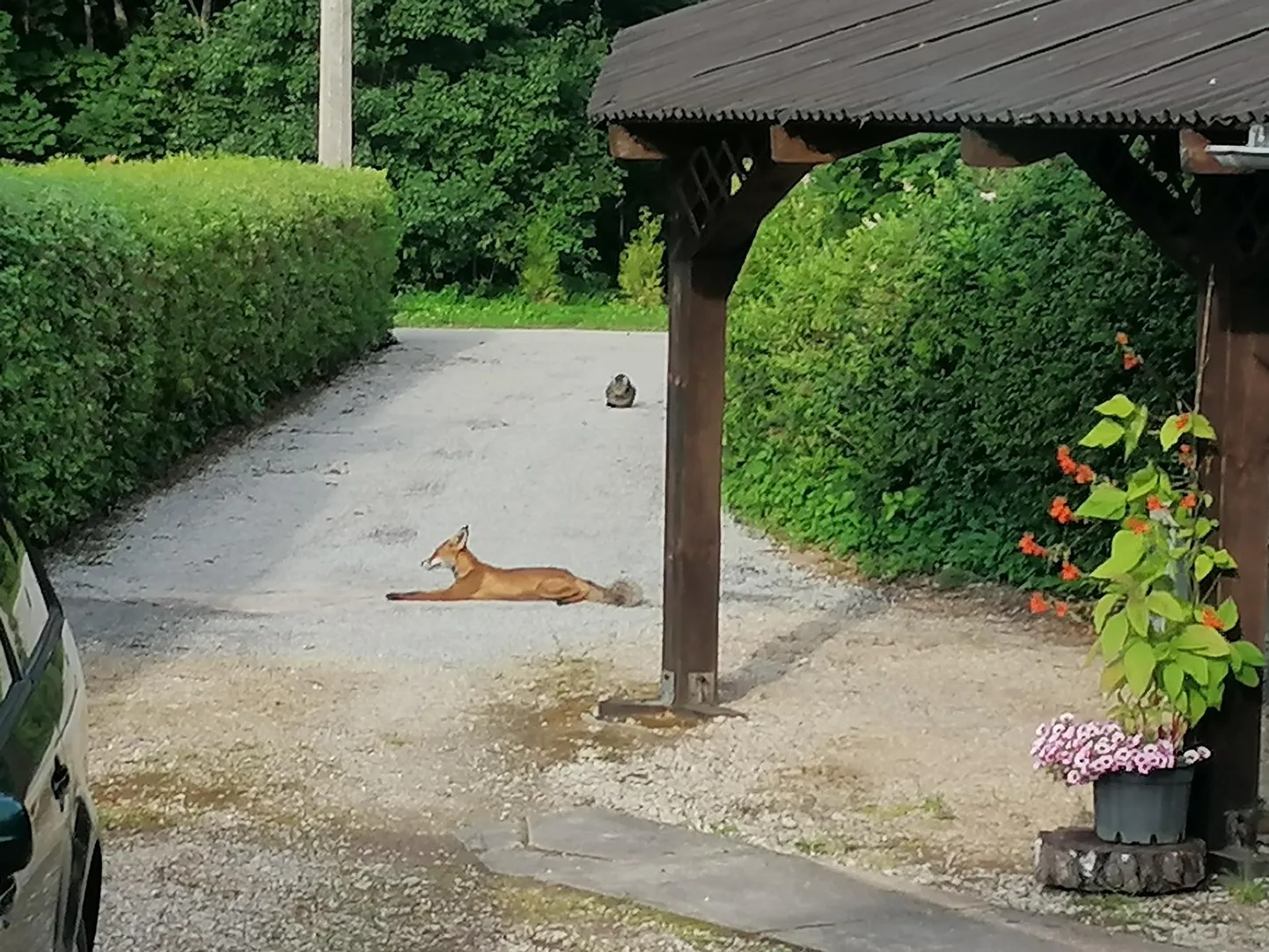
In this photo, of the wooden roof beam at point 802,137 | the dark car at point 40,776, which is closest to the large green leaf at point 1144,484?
the wooden roof beam at point 802,137

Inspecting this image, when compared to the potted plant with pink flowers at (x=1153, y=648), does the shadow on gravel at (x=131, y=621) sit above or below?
below

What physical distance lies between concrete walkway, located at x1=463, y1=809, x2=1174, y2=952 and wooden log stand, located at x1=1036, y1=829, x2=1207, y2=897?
268mm

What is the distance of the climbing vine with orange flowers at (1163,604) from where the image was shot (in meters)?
5.51

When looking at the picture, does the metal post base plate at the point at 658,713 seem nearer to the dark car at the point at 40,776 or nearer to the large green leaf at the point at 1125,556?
the large green leaf at the point at 1125,556

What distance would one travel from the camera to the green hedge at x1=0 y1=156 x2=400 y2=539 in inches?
379

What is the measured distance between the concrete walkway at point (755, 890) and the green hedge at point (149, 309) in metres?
3.95

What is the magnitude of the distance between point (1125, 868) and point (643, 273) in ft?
82.6

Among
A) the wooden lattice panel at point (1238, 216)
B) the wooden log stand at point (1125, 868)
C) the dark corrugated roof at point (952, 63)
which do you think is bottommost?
the wooden log stand at point (1125, 868)

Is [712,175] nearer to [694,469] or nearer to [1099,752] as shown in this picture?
[694,469]

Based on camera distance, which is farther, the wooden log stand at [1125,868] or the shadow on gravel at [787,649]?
the shadow on gravel at [787,649]

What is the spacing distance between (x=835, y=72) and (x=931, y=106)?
2.62ft

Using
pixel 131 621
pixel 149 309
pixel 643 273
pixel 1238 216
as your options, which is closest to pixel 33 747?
pixel 1238 216

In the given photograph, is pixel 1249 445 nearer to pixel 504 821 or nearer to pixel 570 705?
pixel 504 821

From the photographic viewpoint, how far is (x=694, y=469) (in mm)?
7461
